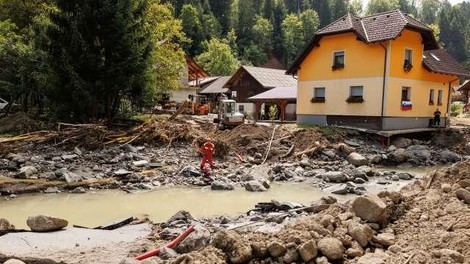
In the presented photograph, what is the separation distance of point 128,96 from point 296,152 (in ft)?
34.1

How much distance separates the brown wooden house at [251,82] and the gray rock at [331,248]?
126ft

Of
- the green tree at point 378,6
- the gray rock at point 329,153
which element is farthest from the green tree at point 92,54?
the green tree at point 378,6

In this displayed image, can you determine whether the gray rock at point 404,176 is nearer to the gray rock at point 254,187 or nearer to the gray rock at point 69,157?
the gray rock at point 254,187

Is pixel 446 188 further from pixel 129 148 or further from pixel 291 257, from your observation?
pixel 129 148

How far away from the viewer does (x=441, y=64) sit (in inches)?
1208

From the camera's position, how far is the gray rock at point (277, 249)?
603 centimetres

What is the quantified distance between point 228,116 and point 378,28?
426 inches

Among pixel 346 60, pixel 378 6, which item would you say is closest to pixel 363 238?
pixel 346 60

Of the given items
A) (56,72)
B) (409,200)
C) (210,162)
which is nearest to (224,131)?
(210,162)

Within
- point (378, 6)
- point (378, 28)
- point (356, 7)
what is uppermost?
point (356, 7)

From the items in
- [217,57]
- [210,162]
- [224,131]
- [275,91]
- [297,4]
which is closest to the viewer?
[210,162]

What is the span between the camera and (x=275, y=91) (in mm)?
37938

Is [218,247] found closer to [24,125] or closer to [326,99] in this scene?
[24,125]

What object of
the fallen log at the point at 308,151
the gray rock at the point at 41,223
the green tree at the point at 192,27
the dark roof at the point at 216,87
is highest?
the green tree at the point at 192,27
